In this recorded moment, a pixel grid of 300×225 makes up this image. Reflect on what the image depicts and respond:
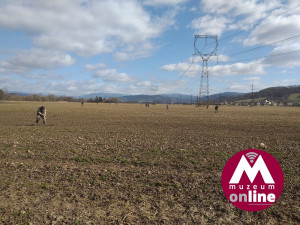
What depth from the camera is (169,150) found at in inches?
440

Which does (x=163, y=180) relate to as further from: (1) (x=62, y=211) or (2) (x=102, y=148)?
(2) (x=102, y=148)

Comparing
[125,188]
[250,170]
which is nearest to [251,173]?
[250,170]

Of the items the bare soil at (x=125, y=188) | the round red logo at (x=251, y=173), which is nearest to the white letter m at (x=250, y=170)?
the round red logo at (x=251, y=173)

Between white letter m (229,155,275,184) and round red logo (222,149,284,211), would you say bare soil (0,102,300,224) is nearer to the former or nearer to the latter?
round red logo (222,149,284,211)

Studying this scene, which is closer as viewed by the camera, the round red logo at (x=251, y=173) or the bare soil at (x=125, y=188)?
the round red logo at (x=251, y=173)

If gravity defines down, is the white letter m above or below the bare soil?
above

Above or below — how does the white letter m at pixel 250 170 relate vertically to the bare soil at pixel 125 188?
above

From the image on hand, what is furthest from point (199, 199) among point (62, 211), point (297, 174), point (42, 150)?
point (42, 150)

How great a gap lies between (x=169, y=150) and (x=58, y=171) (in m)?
5.51

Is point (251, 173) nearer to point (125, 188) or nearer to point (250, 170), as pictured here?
point (250, 170)

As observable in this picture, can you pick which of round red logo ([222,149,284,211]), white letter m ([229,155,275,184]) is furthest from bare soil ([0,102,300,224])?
white letter m ([229,155,275,184])

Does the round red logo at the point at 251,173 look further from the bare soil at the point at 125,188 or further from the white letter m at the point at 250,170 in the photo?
the bare soil at the point at 125,188

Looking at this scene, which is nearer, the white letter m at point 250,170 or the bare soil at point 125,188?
the white letter m at point 250,170

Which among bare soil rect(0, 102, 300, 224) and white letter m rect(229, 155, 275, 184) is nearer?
white letter m rect(229, 155, 275, 184)
